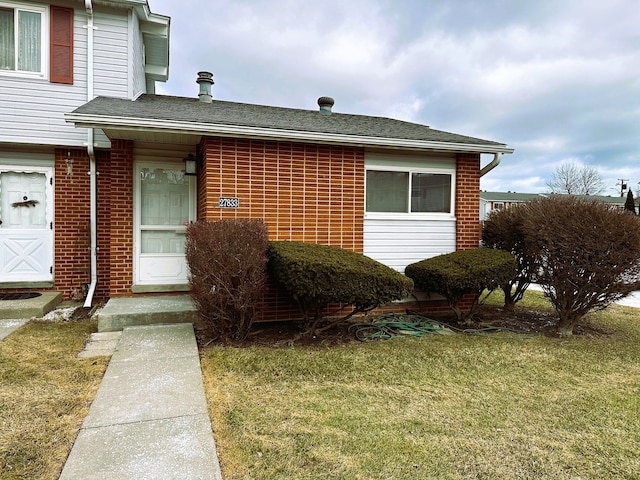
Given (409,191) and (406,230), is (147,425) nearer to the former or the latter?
(406,230)

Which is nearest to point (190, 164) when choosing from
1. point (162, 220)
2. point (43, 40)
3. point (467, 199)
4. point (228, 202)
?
point (162, 220)

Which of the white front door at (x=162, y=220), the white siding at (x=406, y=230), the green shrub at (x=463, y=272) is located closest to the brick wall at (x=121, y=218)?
the white front door at (x=162, y=220)

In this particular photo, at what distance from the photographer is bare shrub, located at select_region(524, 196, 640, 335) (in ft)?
17.0

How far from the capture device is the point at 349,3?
1073cm

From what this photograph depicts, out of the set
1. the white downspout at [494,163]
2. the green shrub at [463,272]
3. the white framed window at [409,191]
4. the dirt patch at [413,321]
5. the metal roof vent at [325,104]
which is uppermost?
the metal roof vent at [325,104]

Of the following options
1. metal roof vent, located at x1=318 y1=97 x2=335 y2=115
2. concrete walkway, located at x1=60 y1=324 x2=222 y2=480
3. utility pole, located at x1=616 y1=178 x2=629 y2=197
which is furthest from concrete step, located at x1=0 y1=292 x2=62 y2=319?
utility pole, located at x1=616 y1=178 x2=629 y2=197

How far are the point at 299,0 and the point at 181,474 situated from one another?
1174cm

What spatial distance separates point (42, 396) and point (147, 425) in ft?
3.78

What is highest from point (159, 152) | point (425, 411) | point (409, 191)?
point (159, 152)

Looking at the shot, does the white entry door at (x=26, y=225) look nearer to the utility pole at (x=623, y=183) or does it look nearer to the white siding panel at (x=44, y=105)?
the white siding panel at (x=44, y=105)

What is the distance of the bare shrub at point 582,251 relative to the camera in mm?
5195

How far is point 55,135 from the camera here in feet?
22.0

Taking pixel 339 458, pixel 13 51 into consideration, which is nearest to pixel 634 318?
pixel 339 458

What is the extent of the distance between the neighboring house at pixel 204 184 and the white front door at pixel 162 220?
17 millimetres
